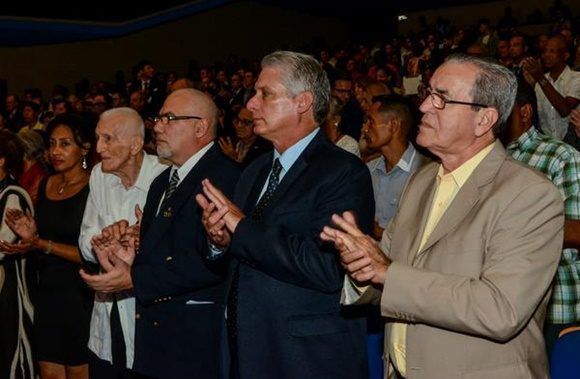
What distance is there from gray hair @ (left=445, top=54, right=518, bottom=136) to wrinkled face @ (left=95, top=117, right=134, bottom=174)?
1827mm

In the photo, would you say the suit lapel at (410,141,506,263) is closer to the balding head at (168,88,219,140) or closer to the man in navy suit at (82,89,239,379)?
the man in navy suit at (82,89,239,379)

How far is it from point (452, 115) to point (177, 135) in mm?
1347

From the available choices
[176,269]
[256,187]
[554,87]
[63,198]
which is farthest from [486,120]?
[554,87]

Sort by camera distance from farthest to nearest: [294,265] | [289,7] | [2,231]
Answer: [289,7], [2,231], [294,265]

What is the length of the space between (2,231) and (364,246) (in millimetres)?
2545

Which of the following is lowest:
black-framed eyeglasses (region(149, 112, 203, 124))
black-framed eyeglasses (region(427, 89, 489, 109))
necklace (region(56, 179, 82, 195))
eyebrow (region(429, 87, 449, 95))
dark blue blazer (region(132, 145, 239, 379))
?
dark blue blazer (region(132, 145, 239, 379))

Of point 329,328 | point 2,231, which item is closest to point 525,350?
point 329,328

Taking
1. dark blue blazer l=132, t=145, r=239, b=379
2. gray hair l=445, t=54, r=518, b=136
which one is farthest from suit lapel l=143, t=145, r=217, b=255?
gray hair l=445, t=54, r=518, b=136

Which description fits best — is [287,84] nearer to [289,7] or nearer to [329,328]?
[329,328]

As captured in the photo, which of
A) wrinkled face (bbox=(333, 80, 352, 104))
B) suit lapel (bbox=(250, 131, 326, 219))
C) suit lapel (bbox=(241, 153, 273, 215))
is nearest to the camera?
suit lapel (bbox=(250, 131, 326, 219))

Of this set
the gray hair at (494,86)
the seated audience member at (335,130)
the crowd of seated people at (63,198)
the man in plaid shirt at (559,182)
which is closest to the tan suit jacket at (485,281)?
the gray hair at (494,86)

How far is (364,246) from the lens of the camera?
2160 mm

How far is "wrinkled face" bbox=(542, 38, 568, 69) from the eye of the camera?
6.41 metres

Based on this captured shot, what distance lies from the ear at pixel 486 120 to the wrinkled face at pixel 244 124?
12.0 feet
